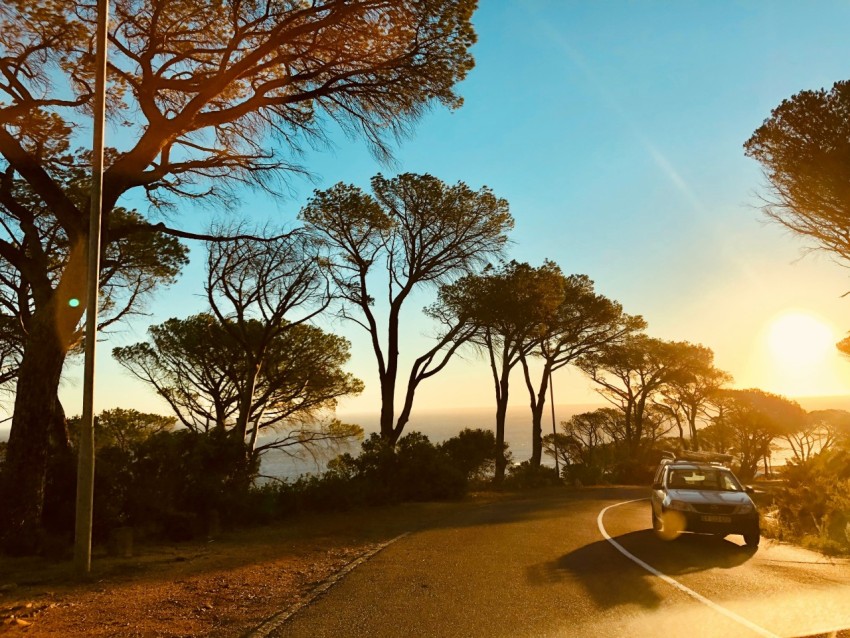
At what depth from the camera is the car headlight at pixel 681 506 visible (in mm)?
12102

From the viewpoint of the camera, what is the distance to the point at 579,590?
7672mm

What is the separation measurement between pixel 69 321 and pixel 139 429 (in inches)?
804

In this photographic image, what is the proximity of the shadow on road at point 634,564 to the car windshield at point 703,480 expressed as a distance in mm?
999

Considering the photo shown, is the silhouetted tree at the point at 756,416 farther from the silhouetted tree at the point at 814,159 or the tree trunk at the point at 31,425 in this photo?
the tree trunk at the point at 31,425

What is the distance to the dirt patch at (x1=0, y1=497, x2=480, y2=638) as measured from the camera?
600cm

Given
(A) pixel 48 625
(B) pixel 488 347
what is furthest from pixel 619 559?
(B) pixel 488 347

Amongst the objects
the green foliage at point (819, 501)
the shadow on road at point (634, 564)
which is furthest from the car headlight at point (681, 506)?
the green foliage at point (819, 501)

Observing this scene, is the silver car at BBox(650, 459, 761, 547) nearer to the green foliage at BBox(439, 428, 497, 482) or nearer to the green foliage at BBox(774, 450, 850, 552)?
the green foliage at BBox(774, 450, 850, 552)

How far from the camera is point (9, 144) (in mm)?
10227

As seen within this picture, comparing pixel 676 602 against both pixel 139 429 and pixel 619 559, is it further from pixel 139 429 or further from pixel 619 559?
pixel 139 429

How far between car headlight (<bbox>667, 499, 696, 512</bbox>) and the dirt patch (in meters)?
→ 5.50

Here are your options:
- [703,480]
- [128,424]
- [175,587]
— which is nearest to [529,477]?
[128,424]

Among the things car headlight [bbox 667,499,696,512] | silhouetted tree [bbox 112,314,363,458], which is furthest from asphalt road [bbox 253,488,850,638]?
silhouetted tree [bbox 112,314,363,458]

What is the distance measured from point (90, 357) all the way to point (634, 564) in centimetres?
805
